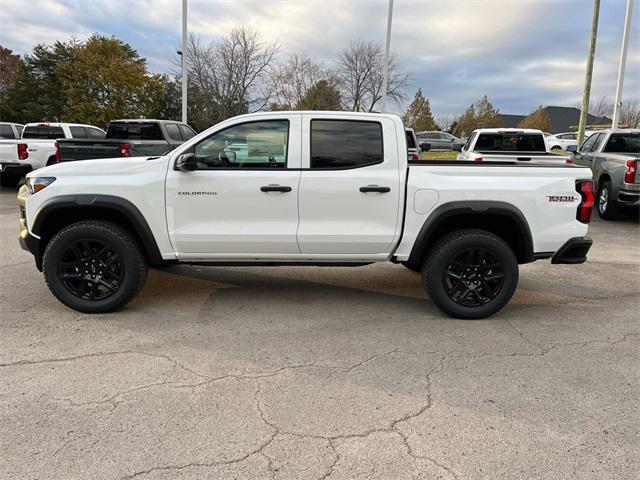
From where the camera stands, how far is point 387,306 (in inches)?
194

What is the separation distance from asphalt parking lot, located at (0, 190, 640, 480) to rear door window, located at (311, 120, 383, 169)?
1.45 metres

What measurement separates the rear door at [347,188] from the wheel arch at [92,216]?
1.40m

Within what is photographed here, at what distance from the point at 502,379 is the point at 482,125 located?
57879mm

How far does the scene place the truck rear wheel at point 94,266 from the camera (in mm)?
4352

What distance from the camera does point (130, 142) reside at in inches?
408

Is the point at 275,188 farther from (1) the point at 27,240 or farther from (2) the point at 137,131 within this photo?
(2) the point at 137,131

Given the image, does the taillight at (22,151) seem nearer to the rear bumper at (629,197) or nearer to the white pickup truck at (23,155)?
the white pickup truck at (23,155)

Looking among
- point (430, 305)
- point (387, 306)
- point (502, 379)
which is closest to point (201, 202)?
point (387, 306)

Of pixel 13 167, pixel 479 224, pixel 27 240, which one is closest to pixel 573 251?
pixel 479 224

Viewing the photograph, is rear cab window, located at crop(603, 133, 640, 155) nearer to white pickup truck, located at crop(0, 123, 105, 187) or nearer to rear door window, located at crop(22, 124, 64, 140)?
white pickup truck, located at crop(0, 123, 105, 187)

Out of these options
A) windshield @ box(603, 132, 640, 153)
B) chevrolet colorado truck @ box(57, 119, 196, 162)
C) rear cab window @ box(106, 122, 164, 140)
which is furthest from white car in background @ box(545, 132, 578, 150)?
rear cab window @ box(106, 122, 164, 140)

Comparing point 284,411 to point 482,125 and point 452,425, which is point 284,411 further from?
point 482,125

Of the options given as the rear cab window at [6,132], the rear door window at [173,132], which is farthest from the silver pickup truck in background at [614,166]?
the rear cab window at [6,132]

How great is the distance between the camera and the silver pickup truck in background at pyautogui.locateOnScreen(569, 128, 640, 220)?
9562 millimetres
